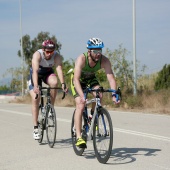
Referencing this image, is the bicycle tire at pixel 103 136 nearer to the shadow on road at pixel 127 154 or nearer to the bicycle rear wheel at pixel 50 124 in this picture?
the shadow on road at pixel 127 154

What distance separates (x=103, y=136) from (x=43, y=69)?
2.36 m

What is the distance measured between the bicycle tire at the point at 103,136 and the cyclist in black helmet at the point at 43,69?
1.66 metres

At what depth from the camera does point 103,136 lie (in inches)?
243

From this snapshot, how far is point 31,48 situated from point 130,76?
4161 centimetres

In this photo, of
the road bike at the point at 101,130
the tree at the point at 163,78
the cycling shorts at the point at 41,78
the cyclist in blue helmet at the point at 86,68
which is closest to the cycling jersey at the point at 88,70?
the cyclist in blue helmet at the point at 86,68

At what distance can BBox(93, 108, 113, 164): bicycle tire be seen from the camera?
602cm

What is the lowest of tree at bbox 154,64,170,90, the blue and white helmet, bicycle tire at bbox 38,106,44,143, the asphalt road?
the asphalt road

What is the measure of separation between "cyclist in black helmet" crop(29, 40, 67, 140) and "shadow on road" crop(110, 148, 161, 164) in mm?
1658

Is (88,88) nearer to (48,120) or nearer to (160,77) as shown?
(48,120)

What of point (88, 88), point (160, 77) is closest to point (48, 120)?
point (88, 88)

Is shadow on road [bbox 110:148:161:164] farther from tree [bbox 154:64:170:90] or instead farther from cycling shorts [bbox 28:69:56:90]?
tree [bbox 154:64:170:90]

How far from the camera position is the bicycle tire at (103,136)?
19.7 feet

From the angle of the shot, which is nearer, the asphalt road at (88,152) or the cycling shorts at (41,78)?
the asphalt road at (88,152)

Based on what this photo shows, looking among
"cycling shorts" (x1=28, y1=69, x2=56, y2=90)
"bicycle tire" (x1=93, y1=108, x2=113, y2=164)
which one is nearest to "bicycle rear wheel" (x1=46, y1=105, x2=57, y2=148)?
"cycling shorts" (x1=28, y1=69, x2=56, y2=90)
